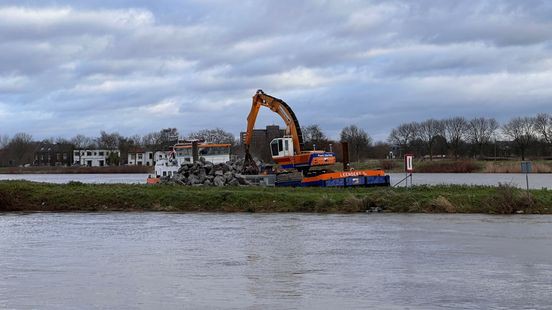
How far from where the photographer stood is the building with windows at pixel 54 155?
184375 mm

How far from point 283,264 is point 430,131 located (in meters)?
131

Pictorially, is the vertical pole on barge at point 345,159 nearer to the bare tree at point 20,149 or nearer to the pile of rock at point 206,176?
the pile of rock at point 206,176

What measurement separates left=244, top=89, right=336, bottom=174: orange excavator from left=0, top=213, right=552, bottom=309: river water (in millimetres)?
16257

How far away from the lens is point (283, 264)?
14.7 m

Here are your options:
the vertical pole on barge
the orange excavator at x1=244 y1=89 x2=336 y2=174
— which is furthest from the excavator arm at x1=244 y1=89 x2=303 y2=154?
→ the vertical pole on barge

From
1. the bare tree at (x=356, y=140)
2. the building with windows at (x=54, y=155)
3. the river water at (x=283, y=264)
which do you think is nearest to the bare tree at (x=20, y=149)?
the building with windows at (x=54, y=155)

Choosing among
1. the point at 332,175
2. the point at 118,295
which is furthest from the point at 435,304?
the point at 332,175

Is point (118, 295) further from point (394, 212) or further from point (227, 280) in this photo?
point (394, 212)

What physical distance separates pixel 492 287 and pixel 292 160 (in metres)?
30.6

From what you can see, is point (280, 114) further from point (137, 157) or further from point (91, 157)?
point (91, 157)

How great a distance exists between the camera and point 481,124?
5384 inches

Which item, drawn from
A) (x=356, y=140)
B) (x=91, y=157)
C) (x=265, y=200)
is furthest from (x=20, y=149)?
(x=265, y=200)

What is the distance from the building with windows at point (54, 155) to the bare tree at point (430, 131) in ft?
314

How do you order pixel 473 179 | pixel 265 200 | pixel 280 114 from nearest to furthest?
pixel 265 200, pixel 280 114, pixel 473 179
